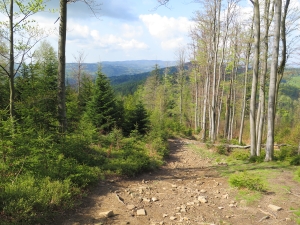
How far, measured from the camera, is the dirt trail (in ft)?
14.5

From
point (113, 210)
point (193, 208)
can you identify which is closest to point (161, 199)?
point (193, 208)

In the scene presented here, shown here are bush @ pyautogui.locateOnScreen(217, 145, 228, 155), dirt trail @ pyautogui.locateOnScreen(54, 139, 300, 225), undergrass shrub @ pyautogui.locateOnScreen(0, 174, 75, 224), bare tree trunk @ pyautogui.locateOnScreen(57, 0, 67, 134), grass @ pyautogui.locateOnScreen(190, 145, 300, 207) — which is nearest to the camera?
undergrass shrub @ pyautogui.locateOnScreen(0, 174, 75, 224)

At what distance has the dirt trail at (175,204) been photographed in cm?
442

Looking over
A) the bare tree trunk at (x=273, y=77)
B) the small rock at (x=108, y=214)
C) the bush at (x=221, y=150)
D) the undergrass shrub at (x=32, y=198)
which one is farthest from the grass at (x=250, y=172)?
the undergrass shrub at (x=32, y=198)

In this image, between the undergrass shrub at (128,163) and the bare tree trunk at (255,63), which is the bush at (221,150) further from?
the undergrass shrub at (128,163)

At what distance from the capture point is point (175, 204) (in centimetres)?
529

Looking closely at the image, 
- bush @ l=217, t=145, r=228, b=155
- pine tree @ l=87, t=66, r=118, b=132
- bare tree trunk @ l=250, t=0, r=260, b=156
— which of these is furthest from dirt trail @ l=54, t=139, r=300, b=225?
pine tree @ l=87, t=66, r=118, b=132

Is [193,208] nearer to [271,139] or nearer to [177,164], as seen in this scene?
[177,164]

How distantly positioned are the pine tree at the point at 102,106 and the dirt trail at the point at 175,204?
23.7 ft

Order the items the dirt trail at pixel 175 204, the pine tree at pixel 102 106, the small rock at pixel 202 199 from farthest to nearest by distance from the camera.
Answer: the pine tree at pixel 102 106, the small rock at pixel 202 199, the dirt trail at pixel 175 204

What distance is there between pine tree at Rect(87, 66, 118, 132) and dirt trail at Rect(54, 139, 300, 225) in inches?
284

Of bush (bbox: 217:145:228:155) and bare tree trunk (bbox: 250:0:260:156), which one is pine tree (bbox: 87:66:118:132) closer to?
bush (bbox: 217:145:228:155)

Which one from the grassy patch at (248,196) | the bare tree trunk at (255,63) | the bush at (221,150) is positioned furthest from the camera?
the bush at (221,150)

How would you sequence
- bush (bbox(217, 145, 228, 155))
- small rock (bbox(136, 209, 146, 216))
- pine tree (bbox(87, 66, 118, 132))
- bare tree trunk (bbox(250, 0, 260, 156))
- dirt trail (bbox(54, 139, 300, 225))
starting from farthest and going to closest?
pine tree (bbox(87, 66, 118, 132)), bush (bbox(217, 145, 228, 155)), bare tree trunk (bbox(250, 0, 260, 156)), small rock (bbox(136, 209, 146, 216)), dirt trail (bbox(54, 139, 300, 225))
